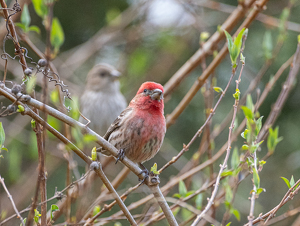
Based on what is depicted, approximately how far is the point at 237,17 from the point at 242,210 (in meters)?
3.08

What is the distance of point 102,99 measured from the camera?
21.4 feet

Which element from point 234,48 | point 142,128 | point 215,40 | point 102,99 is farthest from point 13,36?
point 102,99

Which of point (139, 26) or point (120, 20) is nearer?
point (120, 20)

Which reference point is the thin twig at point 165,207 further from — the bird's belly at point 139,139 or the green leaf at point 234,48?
the green leaf at point 234,48

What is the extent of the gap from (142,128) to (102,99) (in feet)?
8.54

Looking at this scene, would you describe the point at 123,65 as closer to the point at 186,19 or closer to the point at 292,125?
the point at 186,19

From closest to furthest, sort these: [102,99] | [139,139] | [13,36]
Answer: [13,36] < [139,139] < [102,99]

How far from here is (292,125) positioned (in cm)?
681

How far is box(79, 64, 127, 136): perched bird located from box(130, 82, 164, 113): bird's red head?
212 centimetres

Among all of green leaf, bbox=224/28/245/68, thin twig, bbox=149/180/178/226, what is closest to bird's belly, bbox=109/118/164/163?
thin twig, bbox=149/180/178/226

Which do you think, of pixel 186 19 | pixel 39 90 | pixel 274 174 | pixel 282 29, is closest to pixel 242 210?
pixel 274 174

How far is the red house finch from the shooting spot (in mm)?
4055

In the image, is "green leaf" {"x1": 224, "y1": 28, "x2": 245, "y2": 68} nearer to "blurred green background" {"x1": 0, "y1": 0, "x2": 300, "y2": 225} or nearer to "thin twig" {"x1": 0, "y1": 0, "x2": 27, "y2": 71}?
"thin twig" {"x1": 0, "y1": 0, "x2": 27, "y2": 71}

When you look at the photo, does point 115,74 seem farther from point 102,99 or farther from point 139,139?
point 139,139
